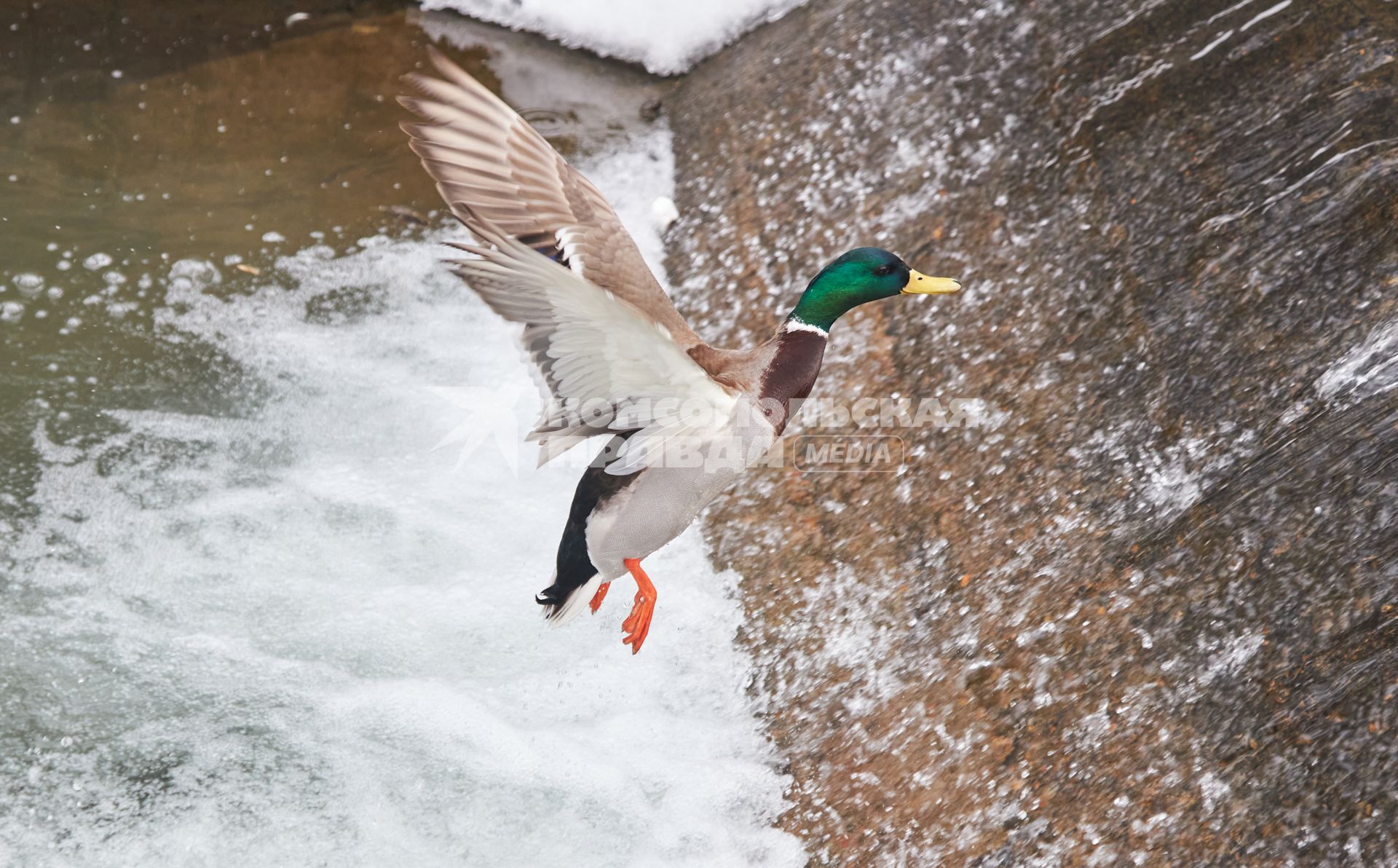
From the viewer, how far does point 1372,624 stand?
6.15 ft

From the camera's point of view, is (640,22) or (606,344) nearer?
(606,344)

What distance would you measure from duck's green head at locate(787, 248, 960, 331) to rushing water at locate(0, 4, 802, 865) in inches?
36.5

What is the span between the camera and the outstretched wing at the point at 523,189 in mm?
2436

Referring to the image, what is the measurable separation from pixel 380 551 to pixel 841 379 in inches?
57.5

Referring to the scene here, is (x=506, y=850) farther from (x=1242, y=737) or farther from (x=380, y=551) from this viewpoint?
(x=1242, y=737)

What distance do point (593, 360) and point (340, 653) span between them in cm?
146

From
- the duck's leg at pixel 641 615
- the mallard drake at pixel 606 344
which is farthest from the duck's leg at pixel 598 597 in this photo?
the duck's leg at pixel 641 615

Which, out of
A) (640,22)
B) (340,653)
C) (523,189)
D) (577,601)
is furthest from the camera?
(640,22)

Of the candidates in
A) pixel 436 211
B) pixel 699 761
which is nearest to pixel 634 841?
pixel 699 761

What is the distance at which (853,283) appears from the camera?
2477 mm

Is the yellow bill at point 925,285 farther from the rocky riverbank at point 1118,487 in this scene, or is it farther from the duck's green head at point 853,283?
the rocky riverbank at point 1118,487

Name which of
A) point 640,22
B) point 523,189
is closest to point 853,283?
point 523,189

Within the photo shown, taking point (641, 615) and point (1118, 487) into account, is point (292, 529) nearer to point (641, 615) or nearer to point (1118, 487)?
point (641, 615)

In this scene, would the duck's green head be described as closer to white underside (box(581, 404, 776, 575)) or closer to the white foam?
white underside (box(581, 404, 776, 575))
